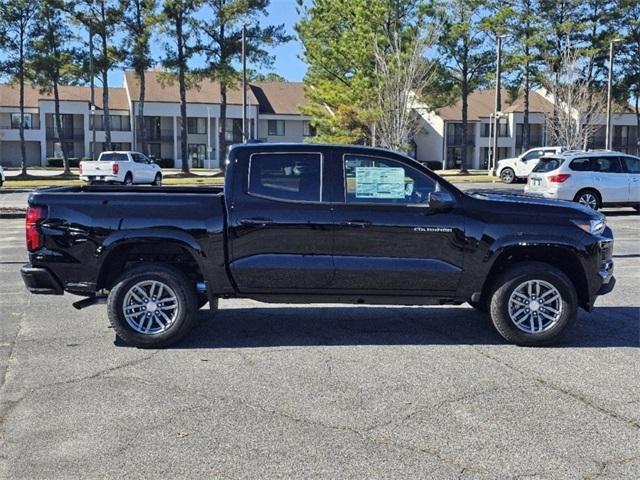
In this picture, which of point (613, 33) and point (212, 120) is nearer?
point (613, 33)

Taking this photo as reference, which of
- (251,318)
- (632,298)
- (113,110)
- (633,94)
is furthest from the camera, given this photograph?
(113,110)

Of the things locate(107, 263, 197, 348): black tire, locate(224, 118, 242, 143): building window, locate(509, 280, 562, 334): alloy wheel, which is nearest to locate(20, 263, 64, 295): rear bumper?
locate(107, 263, 197, 348): black tire

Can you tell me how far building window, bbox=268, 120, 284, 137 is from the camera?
70.5 m

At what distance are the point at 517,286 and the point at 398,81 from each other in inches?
1126

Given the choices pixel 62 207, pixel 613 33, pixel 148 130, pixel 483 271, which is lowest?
pixel 483 271

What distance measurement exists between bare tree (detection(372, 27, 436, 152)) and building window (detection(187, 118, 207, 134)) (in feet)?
123

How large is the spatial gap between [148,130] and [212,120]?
20.9 ft

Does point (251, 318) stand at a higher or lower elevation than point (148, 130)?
lower

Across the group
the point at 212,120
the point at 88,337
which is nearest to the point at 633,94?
the point at 212,120

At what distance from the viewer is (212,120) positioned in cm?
7019

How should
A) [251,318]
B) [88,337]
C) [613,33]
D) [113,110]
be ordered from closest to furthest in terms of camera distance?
[88,337], [251,318], [613,33], [113,110]

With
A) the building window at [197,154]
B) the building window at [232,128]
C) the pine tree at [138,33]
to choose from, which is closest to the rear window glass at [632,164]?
the pine tree at [138,33]

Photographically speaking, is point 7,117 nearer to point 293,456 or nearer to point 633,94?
point 633,94

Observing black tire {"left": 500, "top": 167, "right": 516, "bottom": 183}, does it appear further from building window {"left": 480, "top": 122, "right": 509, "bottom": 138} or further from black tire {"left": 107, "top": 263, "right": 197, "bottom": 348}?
building window {"left": 480, "top": 122, "right": 509, "bottom": 138}
